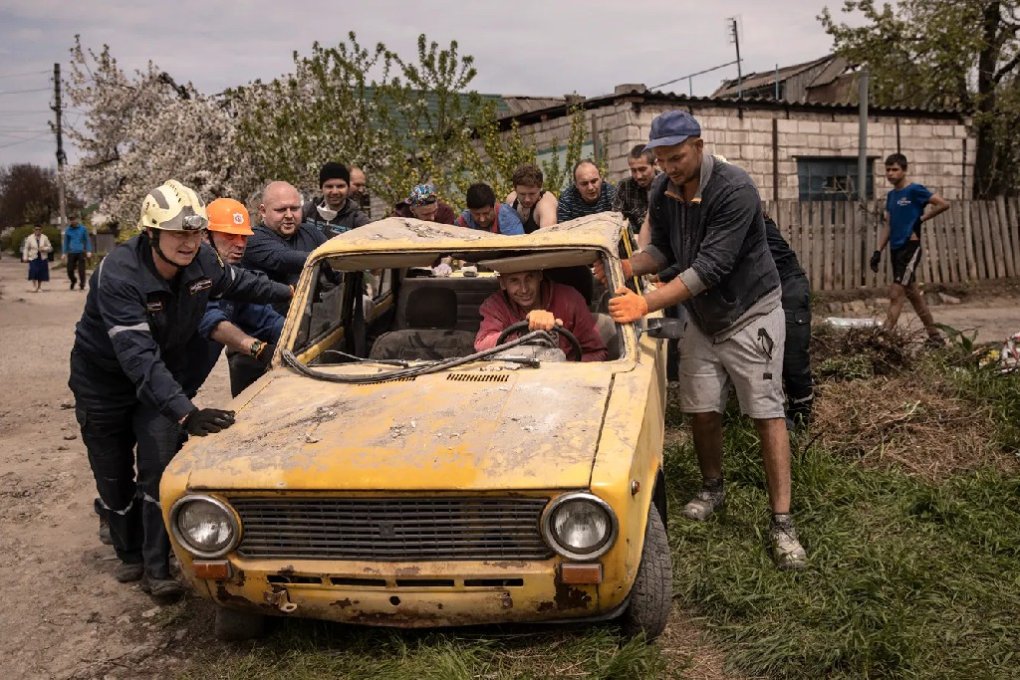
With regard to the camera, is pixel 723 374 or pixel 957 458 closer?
pixel 723 374

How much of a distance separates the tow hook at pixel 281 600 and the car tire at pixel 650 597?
1174mm

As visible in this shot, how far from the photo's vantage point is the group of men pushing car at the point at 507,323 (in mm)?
4094

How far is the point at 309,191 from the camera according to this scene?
20859 mm

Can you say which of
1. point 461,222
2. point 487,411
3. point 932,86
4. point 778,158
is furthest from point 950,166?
point 487,411

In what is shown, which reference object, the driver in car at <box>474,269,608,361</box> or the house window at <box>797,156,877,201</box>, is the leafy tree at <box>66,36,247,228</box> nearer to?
the house window at <box>797,156,877,201</box>

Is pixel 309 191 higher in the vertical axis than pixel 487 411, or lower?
higher

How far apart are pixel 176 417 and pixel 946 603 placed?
3154 millimetres

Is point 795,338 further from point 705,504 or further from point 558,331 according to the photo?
point 558,331

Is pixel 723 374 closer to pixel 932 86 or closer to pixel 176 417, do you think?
pixel 176 417

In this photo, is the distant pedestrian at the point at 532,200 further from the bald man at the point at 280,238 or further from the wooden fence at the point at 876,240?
the wooden fence at the point at 876,240

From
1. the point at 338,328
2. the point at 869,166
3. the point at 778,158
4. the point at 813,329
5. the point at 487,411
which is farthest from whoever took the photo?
the point at 869,166

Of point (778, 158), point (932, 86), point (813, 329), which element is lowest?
point (813, 329)

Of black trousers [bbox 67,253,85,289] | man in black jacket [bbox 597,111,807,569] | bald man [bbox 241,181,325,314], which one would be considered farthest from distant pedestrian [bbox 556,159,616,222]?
black trousers [bbox 67,253,85,289]

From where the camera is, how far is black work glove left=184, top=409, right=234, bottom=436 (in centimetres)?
365
